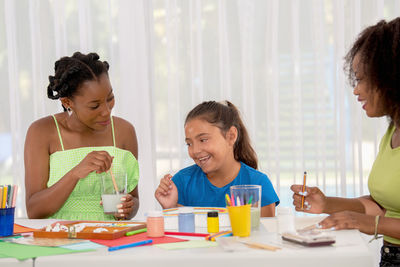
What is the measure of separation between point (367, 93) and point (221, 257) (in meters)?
0.87

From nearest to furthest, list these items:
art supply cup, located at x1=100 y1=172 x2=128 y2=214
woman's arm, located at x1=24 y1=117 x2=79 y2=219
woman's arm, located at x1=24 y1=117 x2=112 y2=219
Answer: art supply cup, located at x1=100 y1=172 x2=128 y2=214 < woman's arm, located at x1=24 y1=117 x2=112 y2=219 < woman's arm, located at x1=24 y1=117 x2=79 y2=219

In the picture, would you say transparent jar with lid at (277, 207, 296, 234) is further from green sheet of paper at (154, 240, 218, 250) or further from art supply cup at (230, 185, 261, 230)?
green sheet of paper at (154, 240, 218, 250)

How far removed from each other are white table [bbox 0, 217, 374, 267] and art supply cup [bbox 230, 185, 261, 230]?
0.21 m

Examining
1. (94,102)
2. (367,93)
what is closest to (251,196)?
(367,93)

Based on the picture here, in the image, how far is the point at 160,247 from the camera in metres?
1.29

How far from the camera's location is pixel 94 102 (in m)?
2.15

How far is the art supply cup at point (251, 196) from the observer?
1427mm

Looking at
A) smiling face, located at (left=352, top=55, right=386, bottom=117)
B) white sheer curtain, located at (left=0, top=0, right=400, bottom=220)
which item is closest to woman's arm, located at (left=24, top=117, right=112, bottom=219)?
smiling face, located at (left=352, top=55, right=386, bottom=117)

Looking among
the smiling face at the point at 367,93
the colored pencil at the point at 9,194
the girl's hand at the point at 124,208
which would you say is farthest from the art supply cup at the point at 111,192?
the smiling face at the point at 367,93

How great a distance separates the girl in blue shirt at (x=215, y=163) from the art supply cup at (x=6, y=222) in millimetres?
627

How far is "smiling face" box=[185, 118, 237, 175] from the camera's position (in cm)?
212

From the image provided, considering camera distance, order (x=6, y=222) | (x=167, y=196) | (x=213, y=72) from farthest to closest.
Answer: (x=213, y=72)
(x=167, y=196)
(x=6, y=222)

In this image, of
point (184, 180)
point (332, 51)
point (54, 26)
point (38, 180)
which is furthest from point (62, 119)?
point (332, 51)

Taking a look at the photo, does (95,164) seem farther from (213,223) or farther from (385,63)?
(385,63)
